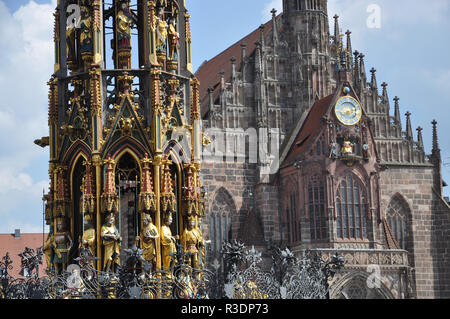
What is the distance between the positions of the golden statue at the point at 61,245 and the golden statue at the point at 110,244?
3.38 feet

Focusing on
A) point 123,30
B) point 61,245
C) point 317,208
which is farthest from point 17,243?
point 61,245

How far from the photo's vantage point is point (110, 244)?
20438mm

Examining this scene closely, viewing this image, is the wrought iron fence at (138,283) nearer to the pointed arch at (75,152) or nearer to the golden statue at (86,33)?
the pointed arch at (75,152)

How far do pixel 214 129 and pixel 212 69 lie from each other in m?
11.4

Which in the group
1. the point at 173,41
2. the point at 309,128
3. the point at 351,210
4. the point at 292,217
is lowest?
the point at 173,41

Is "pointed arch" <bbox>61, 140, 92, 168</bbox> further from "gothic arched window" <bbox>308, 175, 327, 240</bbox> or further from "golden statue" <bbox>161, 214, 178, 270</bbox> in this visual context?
"gothic arched window" <bbox>308, 175, 327, 240</bbox>

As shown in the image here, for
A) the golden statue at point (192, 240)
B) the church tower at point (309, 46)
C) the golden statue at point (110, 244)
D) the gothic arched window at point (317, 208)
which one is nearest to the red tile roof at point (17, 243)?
the gothic arched window at point (317, 208)

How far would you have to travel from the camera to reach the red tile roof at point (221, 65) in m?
58.6

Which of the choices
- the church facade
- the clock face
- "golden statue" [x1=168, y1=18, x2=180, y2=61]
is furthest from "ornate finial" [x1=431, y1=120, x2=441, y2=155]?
"golden statue" [x1=168, y1=18, x2=180, y2=61]

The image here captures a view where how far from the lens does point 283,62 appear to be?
57625mm

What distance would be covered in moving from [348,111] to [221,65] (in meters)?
11.7

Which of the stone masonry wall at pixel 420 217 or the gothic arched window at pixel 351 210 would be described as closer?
the gothic arched window at pixel 351 210

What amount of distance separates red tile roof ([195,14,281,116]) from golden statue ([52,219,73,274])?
3464 centimetres

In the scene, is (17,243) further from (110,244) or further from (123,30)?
(110,244)
